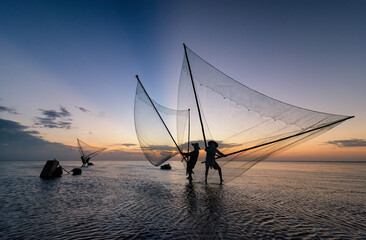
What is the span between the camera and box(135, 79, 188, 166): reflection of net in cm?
1295

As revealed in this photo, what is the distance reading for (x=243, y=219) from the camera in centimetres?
518

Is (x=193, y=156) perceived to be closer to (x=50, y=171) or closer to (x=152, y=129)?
(x=152, y=129)

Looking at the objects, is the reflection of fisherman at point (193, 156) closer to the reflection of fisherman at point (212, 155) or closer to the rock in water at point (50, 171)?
the reflection of fisherman at point (212, 155)

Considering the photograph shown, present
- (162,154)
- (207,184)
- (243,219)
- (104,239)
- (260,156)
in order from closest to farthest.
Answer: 1. (104,239)
2. (243,219)
3. (260,156)
4. (207,184)
5. (162,154)

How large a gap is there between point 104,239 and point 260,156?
7107 millimetres

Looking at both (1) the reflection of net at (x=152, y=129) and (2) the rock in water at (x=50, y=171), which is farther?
(2) the rock in water at (x=50, y=171)

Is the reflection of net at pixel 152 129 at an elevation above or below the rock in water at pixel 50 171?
above

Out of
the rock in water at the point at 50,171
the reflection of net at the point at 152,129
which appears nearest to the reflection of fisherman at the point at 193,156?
the reflection of net at the point at 152,129

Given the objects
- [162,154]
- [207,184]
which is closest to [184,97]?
[162,154]

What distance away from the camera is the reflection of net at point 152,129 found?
12953mm

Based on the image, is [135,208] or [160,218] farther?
[135,208]

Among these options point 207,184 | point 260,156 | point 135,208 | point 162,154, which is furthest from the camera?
point 162,154

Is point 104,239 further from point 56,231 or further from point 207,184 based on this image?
point 207,184

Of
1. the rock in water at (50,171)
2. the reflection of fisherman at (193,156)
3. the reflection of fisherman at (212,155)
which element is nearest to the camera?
the reflection of fisherman at (212,155)
